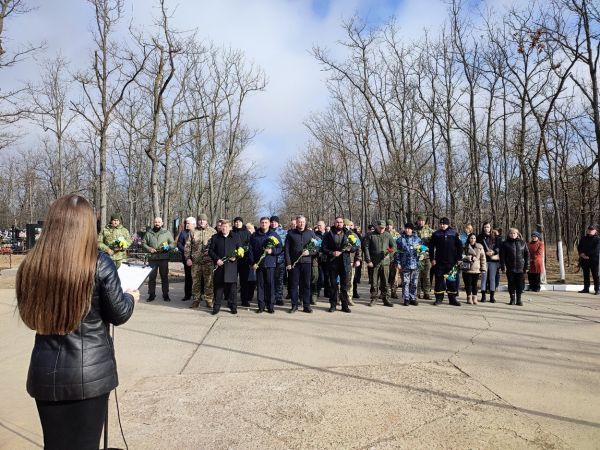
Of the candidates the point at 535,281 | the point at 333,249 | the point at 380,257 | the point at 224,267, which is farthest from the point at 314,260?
the point at 535,281

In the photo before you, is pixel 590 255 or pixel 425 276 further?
pixel 590 255

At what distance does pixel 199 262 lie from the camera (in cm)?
1051

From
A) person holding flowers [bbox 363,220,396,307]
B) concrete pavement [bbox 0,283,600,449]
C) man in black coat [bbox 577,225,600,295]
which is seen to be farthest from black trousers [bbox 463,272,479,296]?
man in black coat [bbox 577,225,600,295]

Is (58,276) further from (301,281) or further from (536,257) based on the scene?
(536,257)

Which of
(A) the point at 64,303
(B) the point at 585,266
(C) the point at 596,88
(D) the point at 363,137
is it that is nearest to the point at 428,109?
(D) the point at 363,137

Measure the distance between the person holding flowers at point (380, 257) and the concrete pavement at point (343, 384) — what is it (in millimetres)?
2046

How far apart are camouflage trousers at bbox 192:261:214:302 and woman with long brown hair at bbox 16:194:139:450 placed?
797 centimetres

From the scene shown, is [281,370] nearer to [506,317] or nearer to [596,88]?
[506,317]

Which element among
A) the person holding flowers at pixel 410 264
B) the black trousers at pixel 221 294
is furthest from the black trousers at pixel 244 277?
the person holding flowers at pixel 410 264

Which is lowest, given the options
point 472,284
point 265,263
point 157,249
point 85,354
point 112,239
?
point 472,284

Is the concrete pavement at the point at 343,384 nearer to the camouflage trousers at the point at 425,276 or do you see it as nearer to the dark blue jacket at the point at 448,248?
the dark blue jacket at the point at 448,248

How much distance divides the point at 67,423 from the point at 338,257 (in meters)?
7.82

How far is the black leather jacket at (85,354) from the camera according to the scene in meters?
2.25

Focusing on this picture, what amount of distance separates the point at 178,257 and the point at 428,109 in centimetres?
1341
